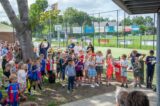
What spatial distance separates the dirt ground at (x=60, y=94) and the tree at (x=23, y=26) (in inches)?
99.4

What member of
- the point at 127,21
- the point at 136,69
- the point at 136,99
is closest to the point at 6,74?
the point at 136,69

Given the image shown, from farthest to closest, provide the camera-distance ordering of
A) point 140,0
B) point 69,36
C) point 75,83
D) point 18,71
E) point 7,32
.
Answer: point 7,32, point 69,36, point 75,83, point 18,71, point 140,0

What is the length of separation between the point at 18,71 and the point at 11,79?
89.4 inches

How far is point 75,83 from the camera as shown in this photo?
14.4 m

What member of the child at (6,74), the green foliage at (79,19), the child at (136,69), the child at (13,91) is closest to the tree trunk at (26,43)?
the child at (6,74)

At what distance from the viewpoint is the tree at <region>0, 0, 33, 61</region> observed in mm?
16047

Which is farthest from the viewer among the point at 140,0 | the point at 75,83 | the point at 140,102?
the point at 75,83

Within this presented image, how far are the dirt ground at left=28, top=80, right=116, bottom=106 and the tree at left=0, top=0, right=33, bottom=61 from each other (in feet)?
8.29

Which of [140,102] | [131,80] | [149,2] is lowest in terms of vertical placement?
[131,80]

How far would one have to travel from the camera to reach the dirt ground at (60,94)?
11.9 meters

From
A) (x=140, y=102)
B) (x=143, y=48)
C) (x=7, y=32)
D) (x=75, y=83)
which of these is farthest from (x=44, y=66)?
(x=7, y=32)

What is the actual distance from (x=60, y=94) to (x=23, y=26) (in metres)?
4.78

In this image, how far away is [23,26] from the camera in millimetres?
16188

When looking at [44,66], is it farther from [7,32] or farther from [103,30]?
[7,32]
